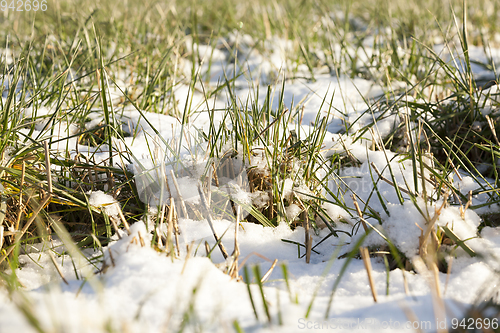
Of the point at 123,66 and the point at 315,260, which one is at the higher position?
the point at 123,66

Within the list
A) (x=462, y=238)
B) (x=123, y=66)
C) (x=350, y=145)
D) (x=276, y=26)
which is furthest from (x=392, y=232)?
(x=276, y=26)

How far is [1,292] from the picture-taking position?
75 centimetres

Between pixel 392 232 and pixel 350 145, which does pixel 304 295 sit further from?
pixel 350 145

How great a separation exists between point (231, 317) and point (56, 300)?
0.38 metres
